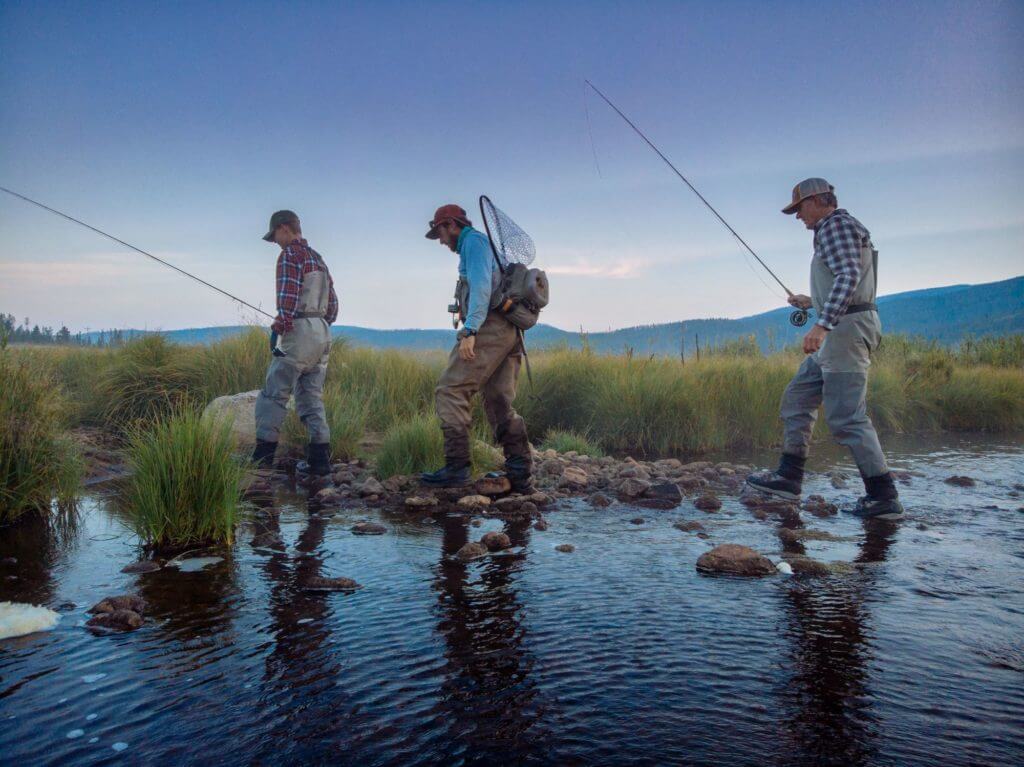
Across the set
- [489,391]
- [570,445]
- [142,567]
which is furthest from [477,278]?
[570,445]

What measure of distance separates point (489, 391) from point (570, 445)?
2.73m

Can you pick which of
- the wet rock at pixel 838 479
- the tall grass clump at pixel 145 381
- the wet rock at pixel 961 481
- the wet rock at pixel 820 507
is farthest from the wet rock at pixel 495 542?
the tall grass clump at pixel 145 381

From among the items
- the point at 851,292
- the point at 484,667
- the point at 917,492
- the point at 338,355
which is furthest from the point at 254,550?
the point at 338,355

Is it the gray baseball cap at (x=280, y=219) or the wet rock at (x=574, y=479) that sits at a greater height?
the gray baseball cap at (x=280, y=219)

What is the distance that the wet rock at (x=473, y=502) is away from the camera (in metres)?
5.55

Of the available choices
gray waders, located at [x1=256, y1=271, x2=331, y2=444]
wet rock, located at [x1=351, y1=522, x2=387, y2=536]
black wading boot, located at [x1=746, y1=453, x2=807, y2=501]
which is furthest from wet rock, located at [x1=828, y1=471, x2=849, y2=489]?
gray waders, located at [x1=256, y1=271, x2=331, y2=444]

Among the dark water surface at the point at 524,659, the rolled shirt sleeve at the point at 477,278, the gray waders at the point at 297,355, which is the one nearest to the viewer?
the dark water surface at the point at 524,659

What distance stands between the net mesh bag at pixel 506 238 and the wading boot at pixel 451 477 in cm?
170

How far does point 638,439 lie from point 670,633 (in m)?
6.44

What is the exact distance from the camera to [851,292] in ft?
16.4

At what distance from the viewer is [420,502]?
5617mm

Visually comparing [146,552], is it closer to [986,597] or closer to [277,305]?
[277,305]

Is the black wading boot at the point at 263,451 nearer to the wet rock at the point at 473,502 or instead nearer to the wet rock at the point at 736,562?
the wet rock at the point at 473,502

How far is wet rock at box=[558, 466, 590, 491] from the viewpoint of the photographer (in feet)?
20.7
